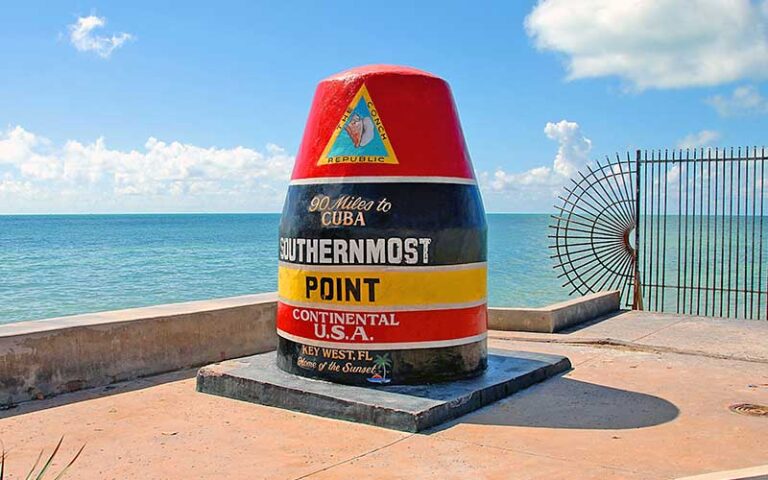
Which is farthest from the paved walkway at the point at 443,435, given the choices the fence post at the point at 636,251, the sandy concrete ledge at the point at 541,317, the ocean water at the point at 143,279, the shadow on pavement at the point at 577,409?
the ocean water at the point at 143,279

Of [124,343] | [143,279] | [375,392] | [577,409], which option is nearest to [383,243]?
[375,392]

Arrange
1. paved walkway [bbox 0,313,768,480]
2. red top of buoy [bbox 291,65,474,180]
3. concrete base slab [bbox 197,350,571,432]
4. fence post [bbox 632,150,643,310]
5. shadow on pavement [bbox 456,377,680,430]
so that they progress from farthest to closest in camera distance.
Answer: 1. fence post [bbox 632,150,643,310]
2. red top of buoy [bbox 291,65,474,180]
3. shadow on pavement [bbox 456,377,680,430]
4. concrete base slab [bbox 197,350,571,432]
5. paved walkway [bbox 0,313,768,480]

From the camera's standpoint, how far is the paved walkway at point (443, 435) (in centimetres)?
541

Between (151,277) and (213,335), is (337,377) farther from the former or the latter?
(151,277)

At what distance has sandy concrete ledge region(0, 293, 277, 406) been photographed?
7.37 m

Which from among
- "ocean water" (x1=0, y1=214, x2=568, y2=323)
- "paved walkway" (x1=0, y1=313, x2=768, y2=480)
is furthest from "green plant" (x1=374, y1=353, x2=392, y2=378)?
"ocean water" (x1=0, y1=214, x2=568, y2=323)

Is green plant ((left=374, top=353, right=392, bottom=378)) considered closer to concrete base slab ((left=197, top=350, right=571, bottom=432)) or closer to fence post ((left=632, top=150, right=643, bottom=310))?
concrete base slab ((left=197, top=350, right=571, bottom=432))

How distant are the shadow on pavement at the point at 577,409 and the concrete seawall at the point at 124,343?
370cm

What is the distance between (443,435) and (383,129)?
2892 mm

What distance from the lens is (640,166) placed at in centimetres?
1478

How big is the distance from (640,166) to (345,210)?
922 centimetres

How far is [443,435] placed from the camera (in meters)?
6.20

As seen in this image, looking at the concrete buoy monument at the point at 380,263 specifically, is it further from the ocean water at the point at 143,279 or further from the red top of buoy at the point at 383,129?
the ocean water at the point at 143,279

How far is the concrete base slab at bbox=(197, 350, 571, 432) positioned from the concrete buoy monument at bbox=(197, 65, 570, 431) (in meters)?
0.02
